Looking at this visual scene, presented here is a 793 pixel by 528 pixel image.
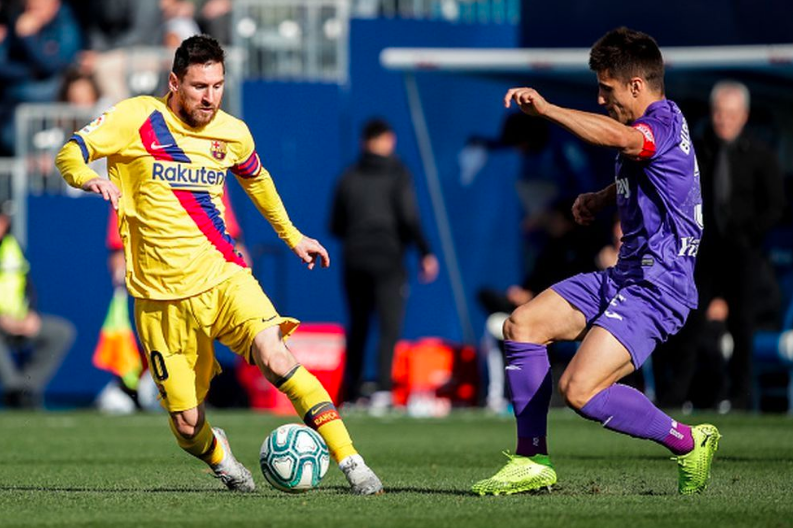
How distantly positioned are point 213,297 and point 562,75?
870 cm

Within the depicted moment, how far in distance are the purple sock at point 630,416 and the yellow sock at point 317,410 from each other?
1.11m

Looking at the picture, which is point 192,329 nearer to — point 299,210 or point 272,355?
point 272,355

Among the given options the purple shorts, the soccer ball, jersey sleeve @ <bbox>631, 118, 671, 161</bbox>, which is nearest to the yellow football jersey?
the soccer ball

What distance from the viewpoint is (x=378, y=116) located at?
17969mm

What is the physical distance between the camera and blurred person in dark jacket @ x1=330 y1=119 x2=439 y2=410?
16031mm

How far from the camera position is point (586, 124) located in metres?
7.23

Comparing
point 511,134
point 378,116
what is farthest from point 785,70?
point 378,116

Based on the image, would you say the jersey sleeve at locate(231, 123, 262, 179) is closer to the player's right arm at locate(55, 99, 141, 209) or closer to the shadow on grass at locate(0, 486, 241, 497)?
the player's right arm at locate(55, 99, 141, 209)

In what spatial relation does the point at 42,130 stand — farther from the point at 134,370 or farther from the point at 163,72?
the point at 134,370

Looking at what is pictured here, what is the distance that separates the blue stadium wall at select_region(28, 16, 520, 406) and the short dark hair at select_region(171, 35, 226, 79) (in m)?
9.73

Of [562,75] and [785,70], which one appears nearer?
[785,70]

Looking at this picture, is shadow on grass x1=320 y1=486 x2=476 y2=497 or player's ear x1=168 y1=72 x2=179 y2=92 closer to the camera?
shadow on grass x1=320 y1=486 x2=476 y2=497

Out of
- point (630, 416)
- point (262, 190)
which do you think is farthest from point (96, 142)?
point (630, 416)

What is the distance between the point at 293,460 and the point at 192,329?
2.88ft
